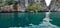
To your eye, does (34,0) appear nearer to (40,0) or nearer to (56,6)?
(40,0)

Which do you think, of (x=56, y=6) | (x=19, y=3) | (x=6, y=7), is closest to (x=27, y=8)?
(x=19, y=3)

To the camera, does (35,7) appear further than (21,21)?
Yes

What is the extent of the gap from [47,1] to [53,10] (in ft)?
1.68

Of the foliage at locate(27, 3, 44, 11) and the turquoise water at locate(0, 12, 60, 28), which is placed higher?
the foliage at locate(27, 3, 44, 11)

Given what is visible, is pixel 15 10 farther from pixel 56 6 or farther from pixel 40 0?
pixel 56 6

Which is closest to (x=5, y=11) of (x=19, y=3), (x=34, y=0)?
(x=19, y=3)

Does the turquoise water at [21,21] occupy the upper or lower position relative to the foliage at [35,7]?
lower

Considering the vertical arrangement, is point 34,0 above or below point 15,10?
above

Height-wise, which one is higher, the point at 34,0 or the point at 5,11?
the point at 34,0

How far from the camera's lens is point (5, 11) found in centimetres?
648

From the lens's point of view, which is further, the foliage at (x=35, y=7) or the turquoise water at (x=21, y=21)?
the foliage at (x=35, y=7)

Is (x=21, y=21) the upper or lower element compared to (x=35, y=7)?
lower

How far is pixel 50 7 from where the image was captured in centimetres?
677

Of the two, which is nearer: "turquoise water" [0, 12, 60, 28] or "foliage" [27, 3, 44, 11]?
"turquoise water" [0, 12, 60, 28]
